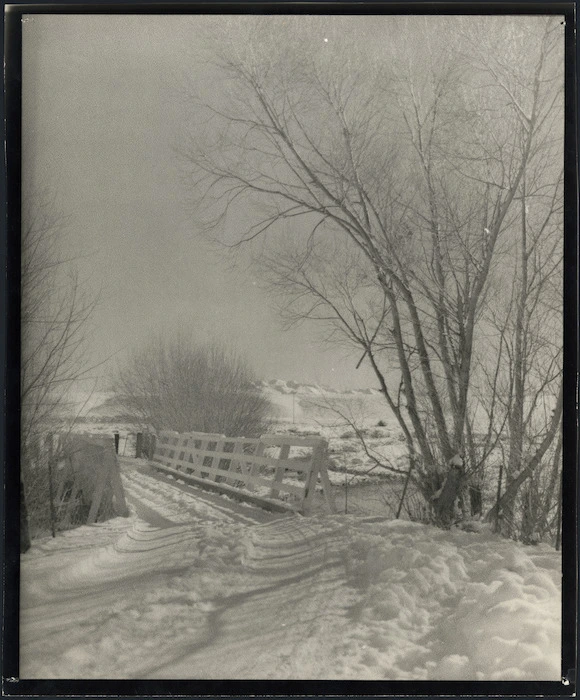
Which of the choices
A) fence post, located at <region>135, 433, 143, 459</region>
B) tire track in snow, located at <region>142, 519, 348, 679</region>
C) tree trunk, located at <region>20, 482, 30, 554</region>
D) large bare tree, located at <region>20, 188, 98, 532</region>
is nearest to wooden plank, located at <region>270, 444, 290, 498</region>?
tire track in snow, located at <region>142, 519, 348, 679</region>

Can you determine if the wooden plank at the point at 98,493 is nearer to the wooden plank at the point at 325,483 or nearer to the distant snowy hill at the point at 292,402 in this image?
the distant snowy hill at the point at 292,402

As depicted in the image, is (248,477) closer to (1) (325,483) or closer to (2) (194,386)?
(1) (325,483)

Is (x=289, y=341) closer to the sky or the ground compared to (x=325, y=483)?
closer to the sky

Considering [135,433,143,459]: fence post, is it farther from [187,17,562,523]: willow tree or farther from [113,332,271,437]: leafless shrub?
[187,17,562,523]: willow tree

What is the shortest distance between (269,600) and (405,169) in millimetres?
2603

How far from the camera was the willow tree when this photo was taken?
13.0 feet

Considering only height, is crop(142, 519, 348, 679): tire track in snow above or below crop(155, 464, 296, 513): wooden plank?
below

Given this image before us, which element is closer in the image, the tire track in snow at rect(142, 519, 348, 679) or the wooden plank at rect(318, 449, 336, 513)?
the tire track in snow at rect(142, 519, 348, 679)

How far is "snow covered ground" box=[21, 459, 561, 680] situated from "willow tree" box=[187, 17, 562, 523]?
473 mm

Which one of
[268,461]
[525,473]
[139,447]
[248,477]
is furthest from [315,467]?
[525,473]

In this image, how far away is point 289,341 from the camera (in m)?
3.90

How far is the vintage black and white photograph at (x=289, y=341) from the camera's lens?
148 inches

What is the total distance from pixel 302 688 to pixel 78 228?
2.87m

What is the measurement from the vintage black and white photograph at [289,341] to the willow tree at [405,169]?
13 millimetres
